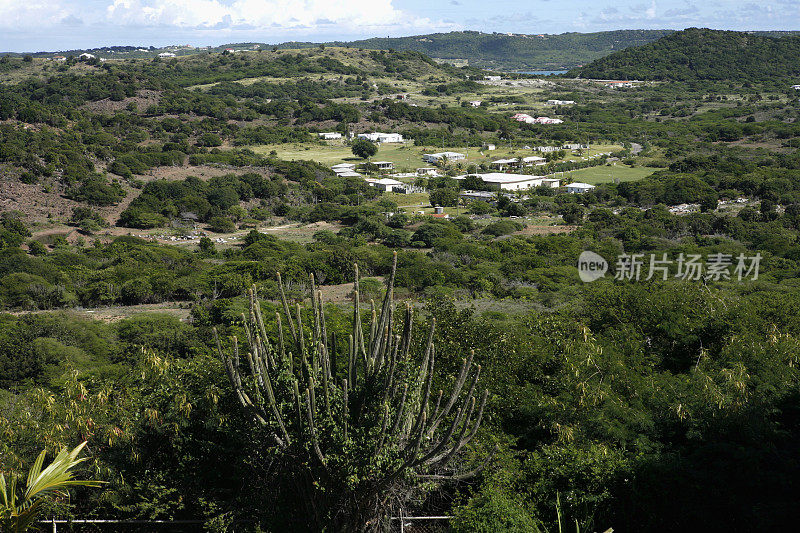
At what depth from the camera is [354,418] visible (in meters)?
6.60

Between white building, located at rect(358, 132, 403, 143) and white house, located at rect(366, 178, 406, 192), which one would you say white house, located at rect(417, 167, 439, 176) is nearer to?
white house, located at rect(366, 178, 406, 192)

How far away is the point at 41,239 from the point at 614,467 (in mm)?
38516

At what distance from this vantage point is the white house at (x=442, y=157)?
68.8m

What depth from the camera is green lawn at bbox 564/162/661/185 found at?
58875 millimetres

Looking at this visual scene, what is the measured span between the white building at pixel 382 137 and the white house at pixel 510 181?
2422 centimetres

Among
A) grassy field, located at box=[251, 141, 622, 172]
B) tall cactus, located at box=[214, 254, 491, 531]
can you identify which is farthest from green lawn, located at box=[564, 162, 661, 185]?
tall cactus, located at box=[214, 254, 491, 531]

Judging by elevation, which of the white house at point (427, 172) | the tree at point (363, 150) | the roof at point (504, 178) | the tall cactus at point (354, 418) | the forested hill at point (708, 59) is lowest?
the white house at point (427, 172)

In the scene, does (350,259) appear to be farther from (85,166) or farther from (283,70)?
(283,70)

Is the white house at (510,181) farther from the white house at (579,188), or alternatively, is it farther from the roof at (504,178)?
the white house at (579,188)

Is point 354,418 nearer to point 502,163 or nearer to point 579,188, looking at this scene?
point 579,188

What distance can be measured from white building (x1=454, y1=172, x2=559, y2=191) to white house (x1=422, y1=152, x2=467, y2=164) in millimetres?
10253

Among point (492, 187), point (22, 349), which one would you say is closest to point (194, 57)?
point (492, 187)
